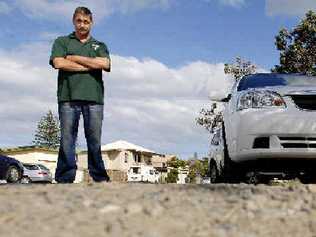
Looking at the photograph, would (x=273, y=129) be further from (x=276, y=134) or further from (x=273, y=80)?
(x=273, y=80)

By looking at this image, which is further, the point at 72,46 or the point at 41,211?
the point at 72,46

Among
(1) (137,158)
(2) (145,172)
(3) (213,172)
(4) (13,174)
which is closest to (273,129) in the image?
(3) (213,172)

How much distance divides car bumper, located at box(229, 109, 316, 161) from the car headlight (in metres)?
0.11

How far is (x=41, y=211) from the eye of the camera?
355 centimetres

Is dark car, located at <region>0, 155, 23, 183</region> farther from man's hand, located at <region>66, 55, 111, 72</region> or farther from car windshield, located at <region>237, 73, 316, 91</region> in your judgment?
man's hand, located at <region>66, 55, 111, 72</region>

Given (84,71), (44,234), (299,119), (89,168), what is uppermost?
(84,71)

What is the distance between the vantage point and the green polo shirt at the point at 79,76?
6.51m

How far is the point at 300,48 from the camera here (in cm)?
2998

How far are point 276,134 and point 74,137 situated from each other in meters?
2.19

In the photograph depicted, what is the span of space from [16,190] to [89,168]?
2200 millimetres

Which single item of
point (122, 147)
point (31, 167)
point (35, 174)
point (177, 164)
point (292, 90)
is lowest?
point (292, 90)

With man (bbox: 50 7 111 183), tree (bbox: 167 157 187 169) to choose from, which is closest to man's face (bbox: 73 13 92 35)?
man (bbox: 50 7 111 183)

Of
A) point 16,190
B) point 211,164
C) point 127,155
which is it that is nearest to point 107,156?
point 127,155

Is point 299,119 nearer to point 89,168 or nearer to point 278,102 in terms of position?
point 278,102
